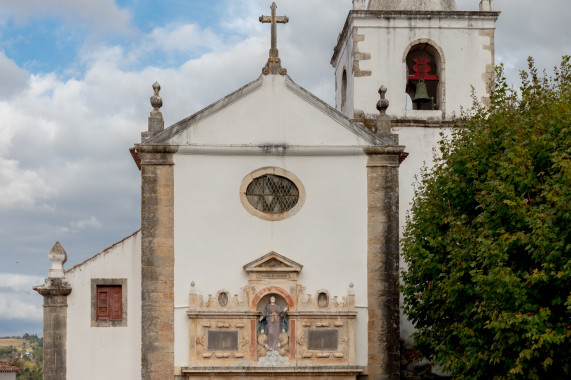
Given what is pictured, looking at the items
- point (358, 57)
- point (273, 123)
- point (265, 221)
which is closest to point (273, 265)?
point (265, 221)

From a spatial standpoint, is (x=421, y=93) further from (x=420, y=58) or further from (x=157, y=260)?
(x=157, y=260)

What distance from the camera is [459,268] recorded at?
17.6 m

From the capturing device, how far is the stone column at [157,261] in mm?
20578

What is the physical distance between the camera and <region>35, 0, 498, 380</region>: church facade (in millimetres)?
20641

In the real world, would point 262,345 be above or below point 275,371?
above

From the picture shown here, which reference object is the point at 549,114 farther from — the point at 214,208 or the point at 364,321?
the point at 214,208

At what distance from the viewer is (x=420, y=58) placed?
25703 millimetres

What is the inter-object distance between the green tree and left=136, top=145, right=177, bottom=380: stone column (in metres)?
5.78

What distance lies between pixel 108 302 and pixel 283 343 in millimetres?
4530

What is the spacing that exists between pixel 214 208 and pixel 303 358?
4.21m

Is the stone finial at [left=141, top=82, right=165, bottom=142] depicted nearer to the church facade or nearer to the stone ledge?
the church facade

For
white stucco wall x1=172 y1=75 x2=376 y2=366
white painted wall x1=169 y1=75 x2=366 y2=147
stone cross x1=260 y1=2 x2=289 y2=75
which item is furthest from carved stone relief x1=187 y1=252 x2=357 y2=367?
stone cross x1=260 y1=2 x2=289 y2=75

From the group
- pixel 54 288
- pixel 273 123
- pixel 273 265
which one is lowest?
pixel 54 288

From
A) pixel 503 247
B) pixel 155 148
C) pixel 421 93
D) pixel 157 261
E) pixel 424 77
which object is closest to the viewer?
pixel 503 247
